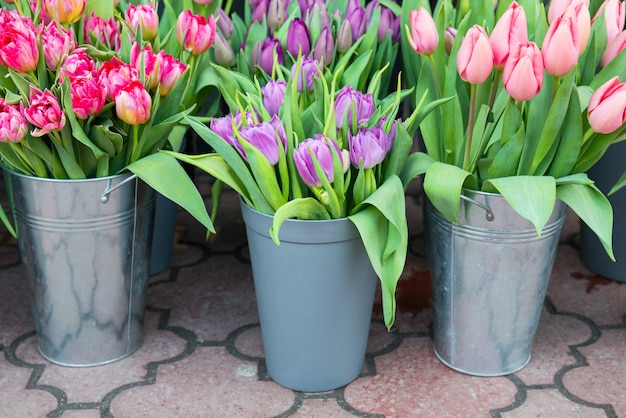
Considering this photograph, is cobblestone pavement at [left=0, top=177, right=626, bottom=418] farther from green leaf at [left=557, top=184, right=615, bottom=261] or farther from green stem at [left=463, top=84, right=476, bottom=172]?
green stem at [left=463, top=84, right=476, bottom=172]

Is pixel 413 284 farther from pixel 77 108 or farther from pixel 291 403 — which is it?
pixel 77 108

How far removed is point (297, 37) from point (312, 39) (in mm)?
85

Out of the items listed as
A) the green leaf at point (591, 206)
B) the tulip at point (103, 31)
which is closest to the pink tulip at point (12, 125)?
the tulip at point (103, 31)

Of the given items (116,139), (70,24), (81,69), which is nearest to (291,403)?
(116,139)

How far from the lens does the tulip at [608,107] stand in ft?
5.46

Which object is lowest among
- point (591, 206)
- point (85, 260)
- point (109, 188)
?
point (85, 260)

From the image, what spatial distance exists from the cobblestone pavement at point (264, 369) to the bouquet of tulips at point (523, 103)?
44 cm

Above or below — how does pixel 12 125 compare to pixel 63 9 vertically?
below

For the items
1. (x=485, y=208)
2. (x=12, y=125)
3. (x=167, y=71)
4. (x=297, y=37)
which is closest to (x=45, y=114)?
(x=12, y=125)

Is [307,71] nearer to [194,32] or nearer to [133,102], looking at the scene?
[194,32]

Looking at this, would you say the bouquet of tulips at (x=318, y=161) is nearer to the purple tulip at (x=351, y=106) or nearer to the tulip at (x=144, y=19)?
the purple tulip at (x=351, y=106)

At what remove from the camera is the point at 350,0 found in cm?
222

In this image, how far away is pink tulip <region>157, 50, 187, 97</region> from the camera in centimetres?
186

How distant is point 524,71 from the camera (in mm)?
1629
